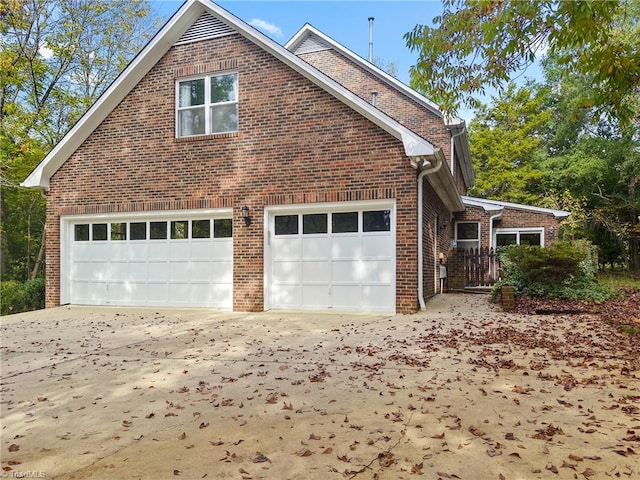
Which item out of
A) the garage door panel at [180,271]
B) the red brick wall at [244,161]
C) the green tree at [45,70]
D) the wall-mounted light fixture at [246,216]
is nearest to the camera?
the red brick wall at [244,161]

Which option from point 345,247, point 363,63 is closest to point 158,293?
point 345,247

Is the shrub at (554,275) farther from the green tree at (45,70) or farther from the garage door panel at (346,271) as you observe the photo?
the green tree at (45,70)

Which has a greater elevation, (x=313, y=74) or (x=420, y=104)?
(x=420, y=104)

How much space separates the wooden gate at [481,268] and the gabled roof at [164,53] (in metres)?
6.83

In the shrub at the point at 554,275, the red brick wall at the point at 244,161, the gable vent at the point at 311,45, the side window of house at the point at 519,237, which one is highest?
the gable vent at the point at 311,45

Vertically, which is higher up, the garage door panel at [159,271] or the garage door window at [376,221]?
the garage door window at [376,221]

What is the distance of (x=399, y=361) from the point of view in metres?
5.80

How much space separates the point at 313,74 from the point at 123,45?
15.8 metres

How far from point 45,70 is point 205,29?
12462 mm

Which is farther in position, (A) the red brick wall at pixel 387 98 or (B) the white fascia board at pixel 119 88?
(A) the red brick wall at pixel 387 98

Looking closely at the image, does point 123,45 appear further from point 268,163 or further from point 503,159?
point 503,159

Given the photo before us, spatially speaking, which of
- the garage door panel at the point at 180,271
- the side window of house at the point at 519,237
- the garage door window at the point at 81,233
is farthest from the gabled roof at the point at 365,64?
the garage door window at the point at 81,233

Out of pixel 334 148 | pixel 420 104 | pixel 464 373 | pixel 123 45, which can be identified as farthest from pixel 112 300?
pixel 123 45

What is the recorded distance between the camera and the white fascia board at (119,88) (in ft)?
37.3
